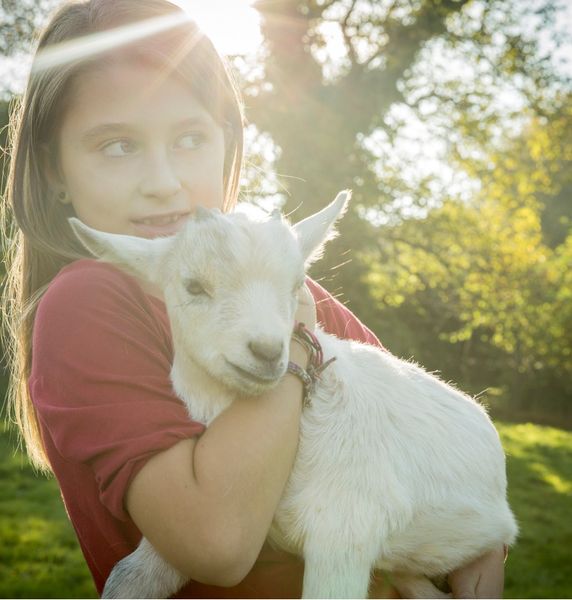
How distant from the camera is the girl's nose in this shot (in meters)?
2.08

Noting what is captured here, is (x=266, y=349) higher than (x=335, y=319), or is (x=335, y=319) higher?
(x=266, y=349)

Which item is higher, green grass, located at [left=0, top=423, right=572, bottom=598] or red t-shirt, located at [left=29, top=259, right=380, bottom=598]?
red t-shirt, located at [left=29, top=259, right=380, bottom=598]

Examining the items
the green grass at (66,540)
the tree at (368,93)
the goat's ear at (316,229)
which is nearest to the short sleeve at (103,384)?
the goat's ear at (316,229)

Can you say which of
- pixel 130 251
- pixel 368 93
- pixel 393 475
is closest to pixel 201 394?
pixel 130 251

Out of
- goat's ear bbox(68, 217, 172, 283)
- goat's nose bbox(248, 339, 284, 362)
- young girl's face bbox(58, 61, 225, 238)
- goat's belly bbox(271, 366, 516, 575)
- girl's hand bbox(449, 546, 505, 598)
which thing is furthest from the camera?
young girl's face bbox(58, 61, 225, 238)

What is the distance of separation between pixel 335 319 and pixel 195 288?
946 millimetres

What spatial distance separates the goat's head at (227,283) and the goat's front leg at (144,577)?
488 millimetres

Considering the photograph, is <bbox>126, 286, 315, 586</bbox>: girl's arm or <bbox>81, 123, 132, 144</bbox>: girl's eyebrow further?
<bbox>81, 123, 132, 144</bbox>: girl's eyebrow

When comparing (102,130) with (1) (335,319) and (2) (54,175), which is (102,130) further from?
(1) (335,319)

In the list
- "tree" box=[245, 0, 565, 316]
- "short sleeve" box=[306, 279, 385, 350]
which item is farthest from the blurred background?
"short sleeve" box=[306, 279, 385, 350]

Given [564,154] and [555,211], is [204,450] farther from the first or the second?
[555,211]

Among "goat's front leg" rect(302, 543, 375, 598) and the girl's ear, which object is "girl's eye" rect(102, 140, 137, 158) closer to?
the girl's ear

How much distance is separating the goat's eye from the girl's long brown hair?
0.65 meters

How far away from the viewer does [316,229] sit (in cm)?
215
